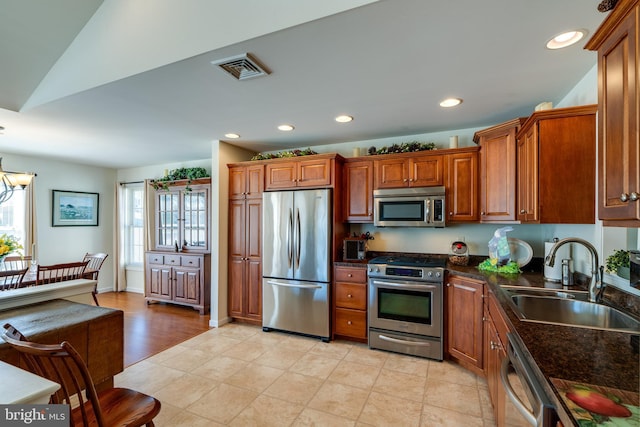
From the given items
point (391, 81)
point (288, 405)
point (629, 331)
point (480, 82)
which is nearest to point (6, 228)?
point (288, 405)

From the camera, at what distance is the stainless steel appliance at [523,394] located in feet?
2.78

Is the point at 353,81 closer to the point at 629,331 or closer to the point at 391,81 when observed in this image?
the point at 391,81

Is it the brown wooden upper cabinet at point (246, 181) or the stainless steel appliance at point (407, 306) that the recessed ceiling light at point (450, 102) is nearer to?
the stainless steel appliance at point (407, 306)

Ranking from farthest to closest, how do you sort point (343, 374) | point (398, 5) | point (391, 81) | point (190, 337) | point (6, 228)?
point (6, 228), point (190, 337), point (343, 374), point (391, 81), point (398, 5)

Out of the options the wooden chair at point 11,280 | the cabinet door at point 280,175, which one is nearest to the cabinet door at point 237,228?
the cabinet door at point 280,175

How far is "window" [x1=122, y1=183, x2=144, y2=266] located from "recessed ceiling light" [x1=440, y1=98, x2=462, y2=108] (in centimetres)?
579

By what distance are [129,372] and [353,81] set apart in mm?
3282

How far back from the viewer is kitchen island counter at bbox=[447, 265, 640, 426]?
0.86 meters

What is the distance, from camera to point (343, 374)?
2.61 metres

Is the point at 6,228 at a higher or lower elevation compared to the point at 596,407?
higher

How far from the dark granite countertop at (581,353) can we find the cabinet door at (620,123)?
1.63 feet

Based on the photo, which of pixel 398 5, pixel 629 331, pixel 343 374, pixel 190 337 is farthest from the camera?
pixel 190 337

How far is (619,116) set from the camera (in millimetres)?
1070

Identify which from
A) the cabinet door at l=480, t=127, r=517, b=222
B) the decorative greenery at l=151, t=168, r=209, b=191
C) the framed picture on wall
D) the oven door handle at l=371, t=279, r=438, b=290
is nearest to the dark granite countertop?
the cabinet door at l=480, t=127, r=517, b=222
